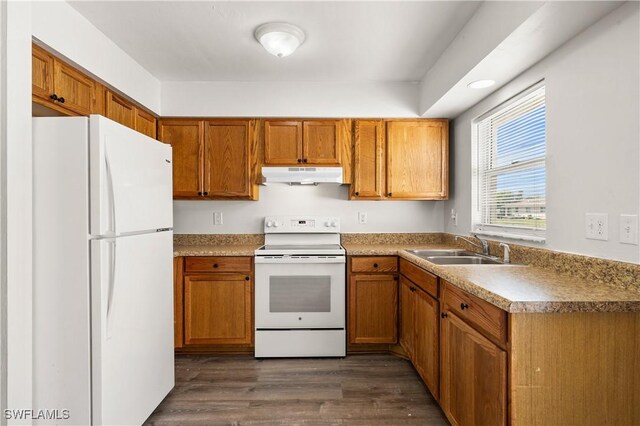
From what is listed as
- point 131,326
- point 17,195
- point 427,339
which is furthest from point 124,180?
point 427,339

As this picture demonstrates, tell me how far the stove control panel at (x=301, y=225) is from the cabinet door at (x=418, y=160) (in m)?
0.63

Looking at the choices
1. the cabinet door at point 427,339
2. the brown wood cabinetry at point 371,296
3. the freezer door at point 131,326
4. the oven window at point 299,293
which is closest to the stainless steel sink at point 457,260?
the cabinet door at point 427,339

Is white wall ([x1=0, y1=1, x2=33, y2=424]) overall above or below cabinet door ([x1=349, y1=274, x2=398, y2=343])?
above

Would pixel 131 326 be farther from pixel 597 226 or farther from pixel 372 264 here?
pixel 597 226

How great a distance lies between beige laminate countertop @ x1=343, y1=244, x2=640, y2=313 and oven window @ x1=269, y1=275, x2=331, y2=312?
1.10 meters

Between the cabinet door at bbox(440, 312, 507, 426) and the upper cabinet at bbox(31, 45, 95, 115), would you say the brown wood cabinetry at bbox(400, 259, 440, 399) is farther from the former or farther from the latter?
the upper cabinet at bbox(31, 45, 95, 115)

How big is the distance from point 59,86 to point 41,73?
130 mm

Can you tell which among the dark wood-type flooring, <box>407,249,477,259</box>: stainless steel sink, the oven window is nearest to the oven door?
the oven window

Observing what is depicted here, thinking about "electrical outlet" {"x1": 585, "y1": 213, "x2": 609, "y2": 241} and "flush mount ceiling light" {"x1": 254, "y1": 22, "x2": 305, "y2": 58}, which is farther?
"flush mount ceiling light" {"x1": 254, "y1": 22, "x2": 305, "y2": 58}

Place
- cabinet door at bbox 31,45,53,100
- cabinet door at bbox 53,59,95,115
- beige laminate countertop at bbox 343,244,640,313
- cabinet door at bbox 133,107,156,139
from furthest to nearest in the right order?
cabinet door at bbox 133,107,156,139, cabinet door at bbox 53,59,95,115, cabinet door at bbox 31,45,53,100, beige laminate countertop at bbox 343,244,640,313

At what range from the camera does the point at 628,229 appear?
138 centimetres

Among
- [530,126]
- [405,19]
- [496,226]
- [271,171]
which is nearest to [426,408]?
[496,226]

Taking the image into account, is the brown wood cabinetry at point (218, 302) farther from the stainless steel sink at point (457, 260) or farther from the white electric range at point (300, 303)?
the stainless steel sink at point (457, 260)

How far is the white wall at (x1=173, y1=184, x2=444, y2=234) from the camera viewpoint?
10.9 feet
